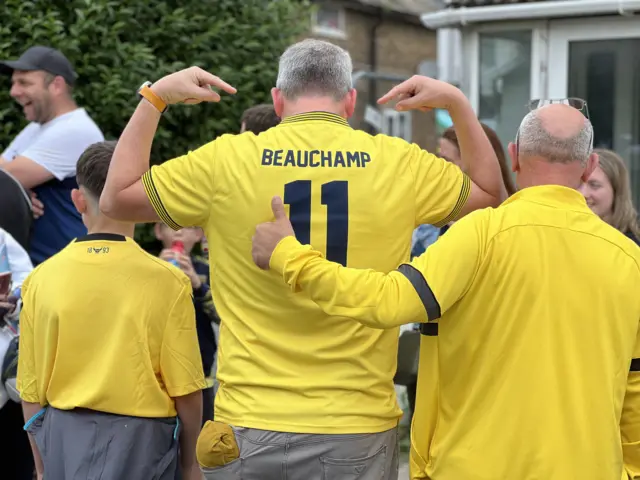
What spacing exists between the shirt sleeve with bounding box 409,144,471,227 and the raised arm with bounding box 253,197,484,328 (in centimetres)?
35

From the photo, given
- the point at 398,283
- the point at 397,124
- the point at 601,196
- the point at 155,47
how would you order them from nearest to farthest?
the point at 398,283, the point at 601,196, the point at 155,47, the point at 397,124

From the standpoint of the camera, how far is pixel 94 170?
10.5 ft

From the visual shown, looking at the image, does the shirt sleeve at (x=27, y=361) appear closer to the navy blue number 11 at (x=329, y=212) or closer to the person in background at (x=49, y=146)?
the navy blue number 11 at (x=329, y=212)

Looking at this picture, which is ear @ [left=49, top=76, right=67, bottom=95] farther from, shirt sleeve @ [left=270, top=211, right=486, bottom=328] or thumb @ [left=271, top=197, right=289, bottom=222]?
shirt sleeve @ [left=270, top=211, right=486, bottom=328]

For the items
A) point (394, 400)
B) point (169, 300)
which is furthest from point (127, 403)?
point (394, 400)

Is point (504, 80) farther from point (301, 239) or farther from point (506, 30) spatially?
point (301, 239)

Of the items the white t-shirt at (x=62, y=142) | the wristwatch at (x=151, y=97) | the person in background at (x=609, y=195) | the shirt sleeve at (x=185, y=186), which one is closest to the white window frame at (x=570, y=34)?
the person in background at (x=609, y=195)

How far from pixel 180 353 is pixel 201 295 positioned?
4.22ft

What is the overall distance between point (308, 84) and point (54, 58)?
2892mm

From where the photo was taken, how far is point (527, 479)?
2.41 metres

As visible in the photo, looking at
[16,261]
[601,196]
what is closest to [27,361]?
[16,261]

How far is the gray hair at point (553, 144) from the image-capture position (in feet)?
8.23

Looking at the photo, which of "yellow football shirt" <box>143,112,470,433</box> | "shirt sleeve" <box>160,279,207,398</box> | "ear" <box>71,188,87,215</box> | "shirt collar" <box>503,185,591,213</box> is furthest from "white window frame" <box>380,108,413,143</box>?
"shirt collar" <box>503,185,591,213</box>

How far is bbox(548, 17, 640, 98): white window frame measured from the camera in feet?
20.7
